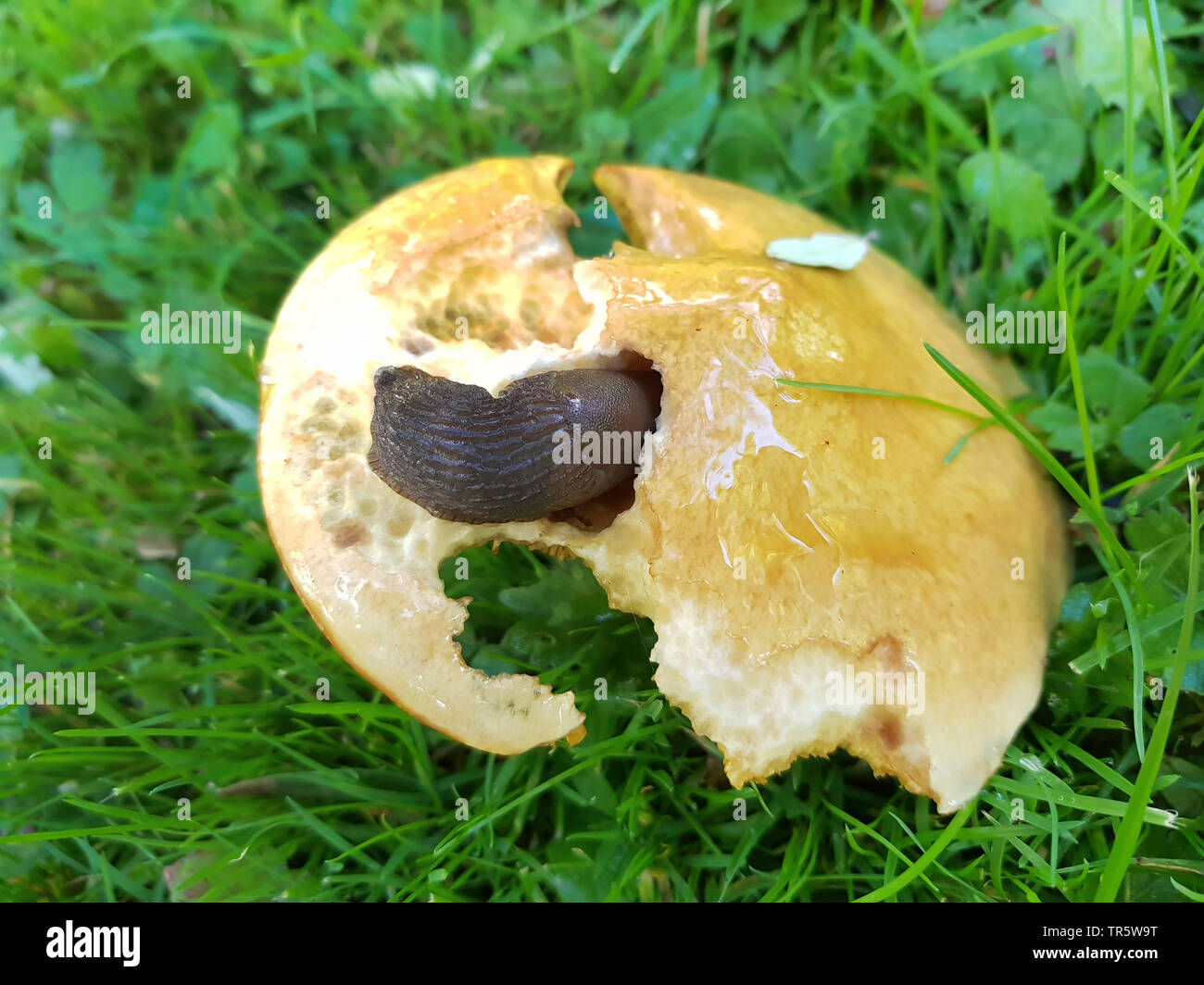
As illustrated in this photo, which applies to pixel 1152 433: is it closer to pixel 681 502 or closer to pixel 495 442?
pixel 681 502

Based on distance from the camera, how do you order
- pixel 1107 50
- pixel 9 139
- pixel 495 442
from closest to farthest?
pixel 495 442, pixel 1107 50, pixel 9 139

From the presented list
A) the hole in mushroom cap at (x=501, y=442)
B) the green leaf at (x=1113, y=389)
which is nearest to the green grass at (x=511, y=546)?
the green leaf at (x=1113, y=389)

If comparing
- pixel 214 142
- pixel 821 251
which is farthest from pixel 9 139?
pixel 821 251

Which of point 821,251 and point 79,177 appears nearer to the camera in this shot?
point 821,251

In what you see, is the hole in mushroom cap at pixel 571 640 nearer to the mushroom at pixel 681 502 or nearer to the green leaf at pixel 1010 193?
the mushroom at pixel 681 502

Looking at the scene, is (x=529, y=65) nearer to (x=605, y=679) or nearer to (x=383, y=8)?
(x=383, y=8)
